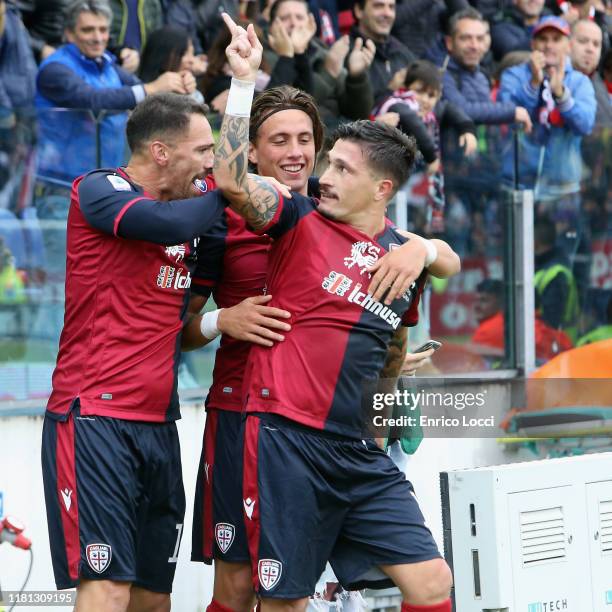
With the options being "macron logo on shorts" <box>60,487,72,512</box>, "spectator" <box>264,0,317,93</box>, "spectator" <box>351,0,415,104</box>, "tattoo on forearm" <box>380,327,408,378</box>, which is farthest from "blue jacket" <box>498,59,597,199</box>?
"macron logo on shorts" <box>60,487,72,512</box>

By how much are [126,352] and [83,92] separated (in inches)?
110

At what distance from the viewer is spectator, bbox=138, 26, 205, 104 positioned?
27.3ft

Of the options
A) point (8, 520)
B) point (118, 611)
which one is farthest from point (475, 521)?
point (8, 520)

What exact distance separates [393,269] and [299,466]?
822 mm

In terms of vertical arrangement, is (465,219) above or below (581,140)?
below

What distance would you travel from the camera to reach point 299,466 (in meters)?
5.07

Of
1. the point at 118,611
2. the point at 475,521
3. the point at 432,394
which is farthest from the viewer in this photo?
the point at 432,394

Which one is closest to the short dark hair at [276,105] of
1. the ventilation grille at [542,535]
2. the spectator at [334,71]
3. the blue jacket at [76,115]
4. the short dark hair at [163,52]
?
→ the blue jacket at [76,115]

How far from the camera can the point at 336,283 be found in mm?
5168

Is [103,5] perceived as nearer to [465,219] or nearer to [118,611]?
[465,219]

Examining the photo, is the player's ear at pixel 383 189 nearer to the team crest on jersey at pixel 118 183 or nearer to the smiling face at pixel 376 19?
the team crest on jersey at pixel 118 183

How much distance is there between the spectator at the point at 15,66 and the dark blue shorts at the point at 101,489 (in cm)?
298

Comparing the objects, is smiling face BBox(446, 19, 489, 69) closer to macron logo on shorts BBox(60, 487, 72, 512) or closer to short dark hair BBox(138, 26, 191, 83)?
short dark hair BBox(138, 26, 191, 83)

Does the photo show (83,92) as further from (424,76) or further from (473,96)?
(473,96)
